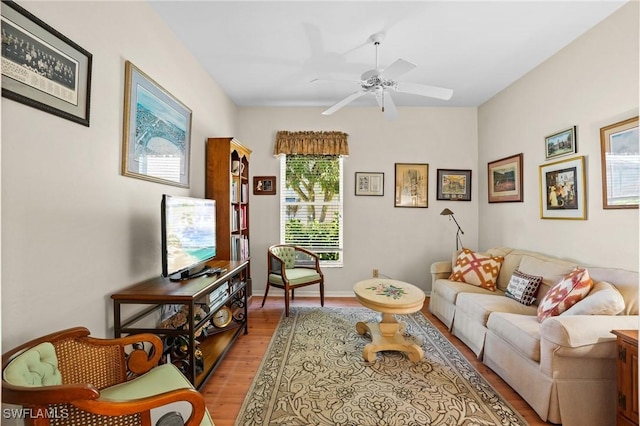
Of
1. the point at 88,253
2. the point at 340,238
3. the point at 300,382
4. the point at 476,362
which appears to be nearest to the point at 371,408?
the point at 300,382

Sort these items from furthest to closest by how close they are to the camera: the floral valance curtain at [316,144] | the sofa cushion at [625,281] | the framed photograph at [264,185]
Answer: the framed photograph at [264,185]
the floral valance curtain at [316,144]
the sofa cushion at [625,281]

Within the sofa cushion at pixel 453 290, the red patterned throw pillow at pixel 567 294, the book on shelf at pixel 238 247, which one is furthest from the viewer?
the book on shelf at pixel 238 247

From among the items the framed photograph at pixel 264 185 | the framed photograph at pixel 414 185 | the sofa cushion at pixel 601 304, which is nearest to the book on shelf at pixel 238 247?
the framed photograph at pixel 264 185

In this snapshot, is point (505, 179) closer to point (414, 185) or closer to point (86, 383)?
point (414, 185)

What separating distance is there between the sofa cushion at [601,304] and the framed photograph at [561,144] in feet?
4.49

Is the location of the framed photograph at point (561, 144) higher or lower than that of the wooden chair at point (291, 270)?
higher

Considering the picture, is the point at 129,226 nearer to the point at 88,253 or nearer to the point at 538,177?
the point at 88,253

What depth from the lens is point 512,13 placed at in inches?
88.0

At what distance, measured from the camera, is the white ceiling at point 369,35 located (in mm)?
2180

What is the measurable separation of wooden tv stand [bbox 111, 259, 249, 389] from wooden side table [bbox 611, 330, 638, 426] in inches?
96.7

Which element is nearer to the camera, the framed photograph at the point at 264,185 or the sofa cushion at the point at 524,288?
the sofa cushion at the point at 524,288

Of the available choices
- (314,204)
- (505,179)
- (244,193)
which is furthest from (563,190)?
(244,193)

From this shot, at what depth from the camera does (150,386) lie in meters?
1.35

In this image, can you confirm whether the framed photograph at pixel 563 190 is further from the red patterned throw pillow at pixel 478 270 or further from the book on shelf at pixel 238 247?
the book on shelf at pixel 238 247
